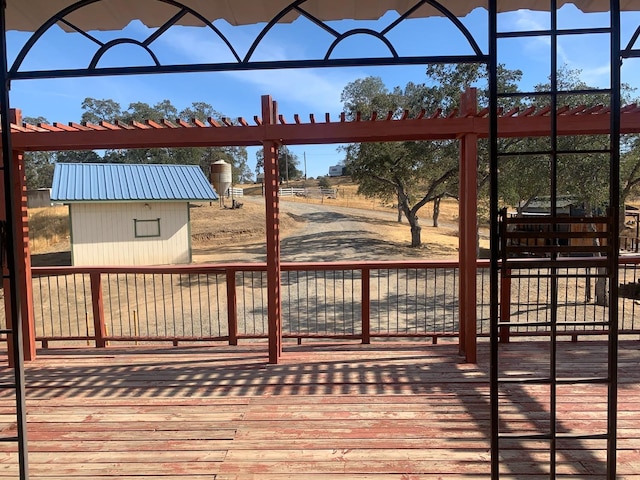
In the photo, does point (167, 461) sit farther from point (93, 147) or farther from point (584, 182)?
point (584, 182)

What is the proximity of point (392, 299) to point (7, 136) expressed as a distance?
1195 centimetres

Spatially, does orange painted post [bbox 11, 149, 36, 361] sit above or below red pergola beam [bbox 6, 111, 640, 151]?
below

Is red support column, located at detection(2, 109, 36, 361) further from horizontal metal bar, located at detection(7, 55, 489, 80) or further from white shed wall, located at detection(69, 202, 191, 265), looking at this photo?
white shed wall, located at detection(69, 202, 191, 265)

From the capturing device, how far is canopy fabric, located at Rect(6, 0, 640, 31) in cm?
240

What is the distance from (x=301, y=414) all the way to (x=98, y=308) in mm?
2872

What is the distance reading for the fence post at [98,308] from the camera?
4699 millimetres

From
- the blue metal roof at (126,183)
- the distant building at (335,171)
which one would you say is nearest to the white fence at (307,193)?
the distant building at (335,171)

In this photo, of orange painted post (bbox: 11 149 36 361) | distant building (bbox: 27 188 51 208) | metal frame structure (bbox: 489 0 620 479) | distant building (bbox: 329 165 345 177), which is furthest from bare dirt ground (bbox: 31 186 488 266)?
distant building (bbox: 329 165 345 177)

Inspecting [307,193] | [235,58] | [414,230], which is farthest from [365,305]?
[307,193]

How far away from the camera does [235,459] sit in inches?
103

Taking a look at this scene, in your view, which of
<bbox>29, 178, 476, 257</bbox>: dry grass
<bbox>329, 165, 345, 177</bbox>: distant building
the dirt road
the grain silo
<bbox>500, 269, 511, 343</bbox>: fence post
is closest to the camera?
<bbox>500, 269, 511, 343</bbox>: fence post

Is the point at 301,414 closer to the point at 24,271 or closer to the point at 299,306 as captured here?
the point at 24,271

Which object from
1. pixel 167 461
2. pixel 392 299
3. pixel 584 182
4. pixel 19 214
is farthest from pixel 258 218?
→ pixel 167 461

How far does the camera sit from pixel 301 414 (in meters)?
3.18
